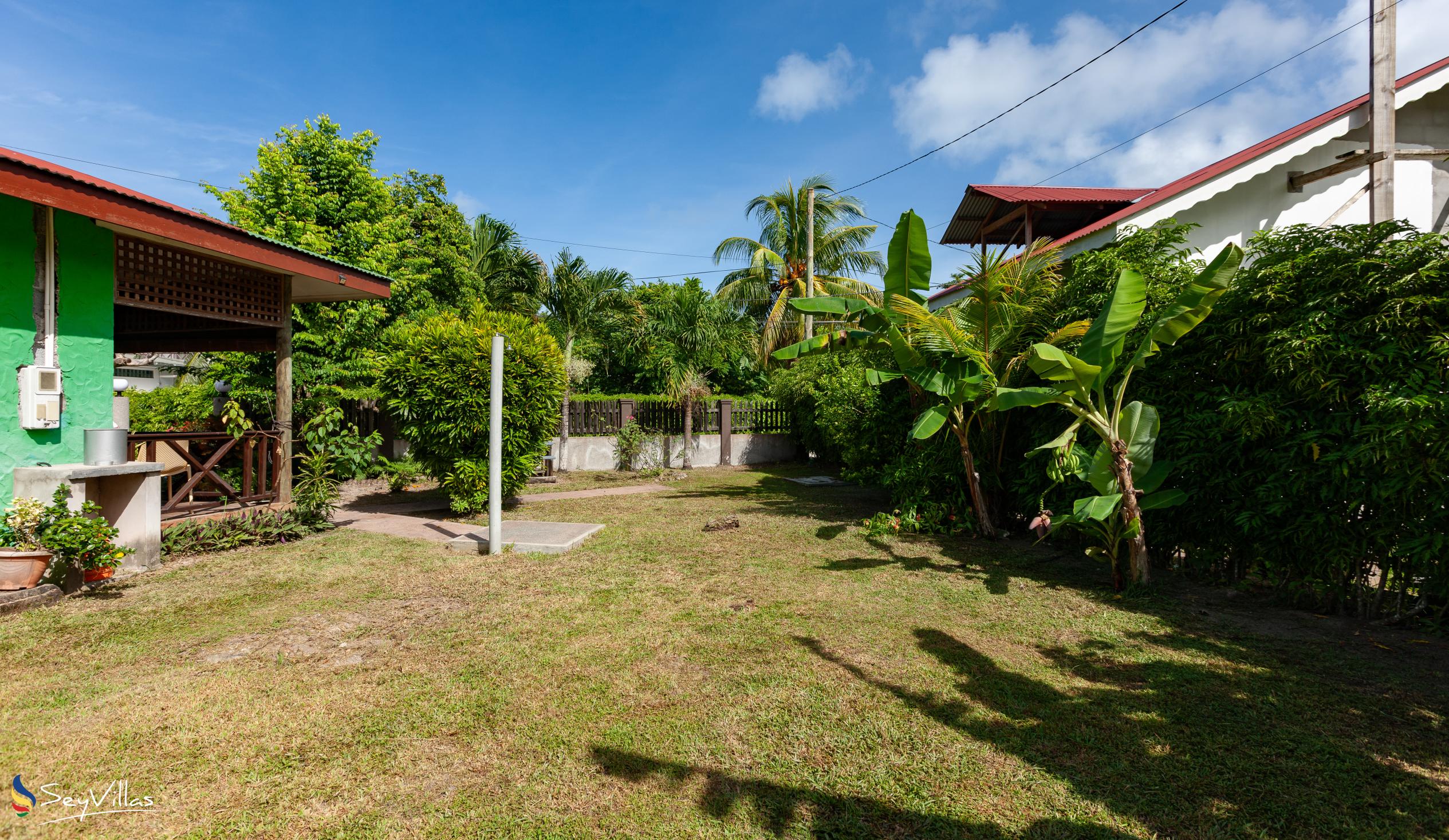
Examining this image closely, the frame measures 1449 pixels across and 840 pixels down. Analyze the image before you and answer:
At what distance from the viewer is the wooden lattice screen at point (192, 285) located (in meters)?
6.49

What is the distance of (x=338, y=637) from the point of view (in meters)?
4.38

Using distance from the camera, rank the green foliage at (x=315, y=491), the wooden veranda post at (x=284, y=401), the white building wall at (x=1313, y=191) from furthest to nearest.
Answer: the white building wall at (x=1313, y=191), the wooden veranda post at (x=284, y=401), the green foliage at (x=315, y=491)

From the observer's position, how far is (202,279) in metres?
7.23

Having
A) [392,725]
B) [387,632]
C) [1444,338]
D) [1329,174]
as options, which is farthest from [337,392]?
[1329,174]

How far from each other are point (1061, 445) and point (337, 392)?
42.9 ft

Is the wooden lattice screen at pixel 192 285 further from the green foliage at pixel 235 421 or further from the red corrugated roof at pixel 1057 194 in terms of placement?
the red corrugated roof at pixel 1057 194

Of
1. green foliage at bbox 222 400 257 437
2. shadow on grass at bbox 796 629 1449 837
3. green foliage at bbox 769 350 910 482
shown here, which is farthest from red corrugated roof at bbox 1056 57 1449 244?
green foliage at bbox 222 400 257 437

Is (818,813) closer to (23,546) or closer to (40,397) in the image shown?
(23,546)

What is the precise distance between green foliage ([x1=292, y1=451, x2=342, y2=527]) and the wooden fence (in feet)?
26.0

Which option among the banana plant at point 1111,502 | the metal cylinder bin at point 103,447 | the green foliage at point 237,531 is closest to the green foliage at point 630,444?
the green foliage at point 237,531

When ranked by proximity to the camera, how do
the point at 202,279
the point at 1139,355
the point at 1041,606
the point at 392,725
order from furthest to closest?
the point at 202,279 < the point at 1041,606 < the point at 1139,355 < the point at 392,725

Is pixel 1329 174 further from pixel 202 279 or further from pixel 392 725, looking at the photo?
pixel 202 279

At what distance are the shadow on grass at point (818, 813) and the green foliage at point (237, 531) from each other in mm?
6352

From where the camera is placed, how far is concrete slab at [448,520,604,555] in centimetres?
700
